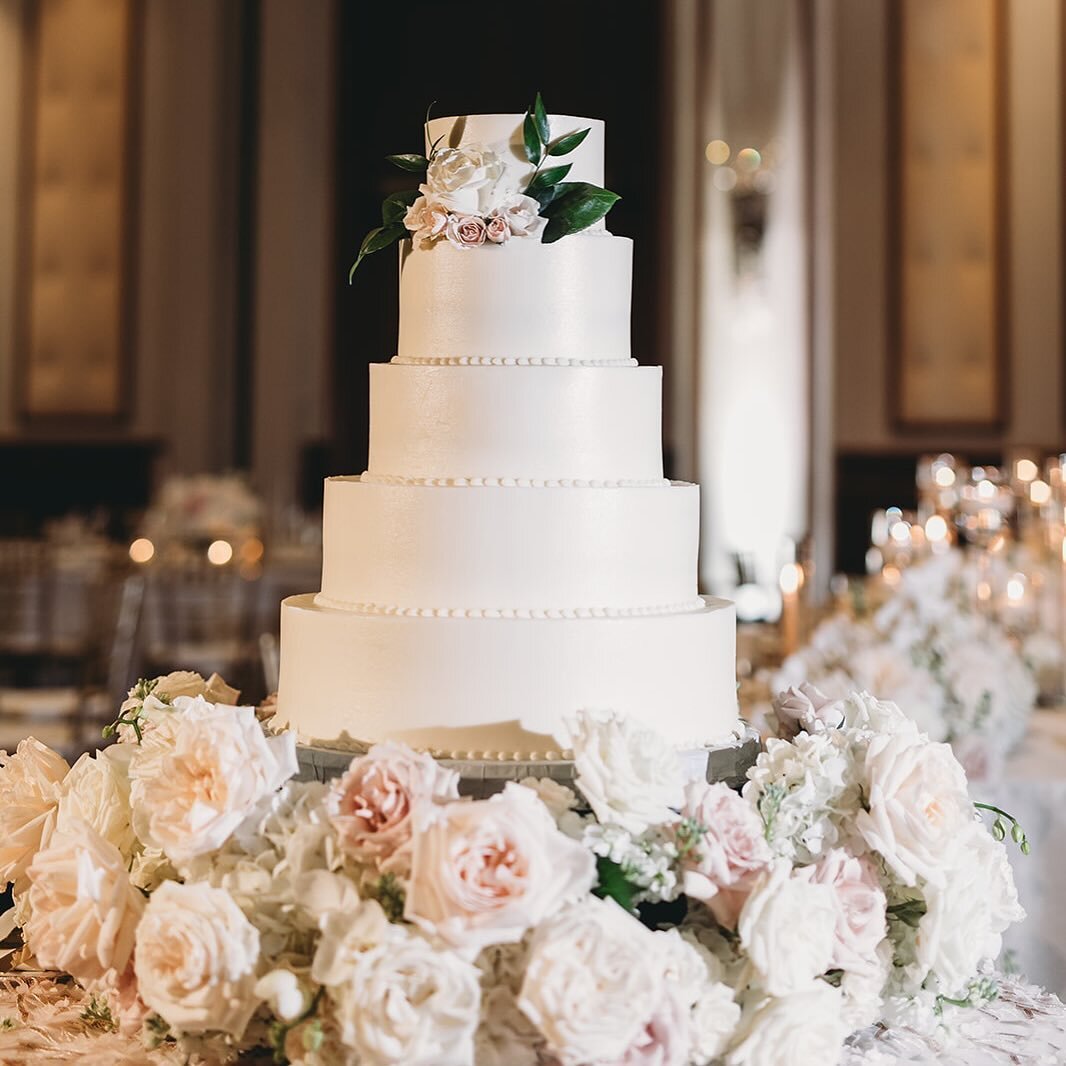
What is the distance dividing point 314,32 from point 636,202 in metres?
2.39

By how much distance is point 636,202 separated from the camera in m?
10.9

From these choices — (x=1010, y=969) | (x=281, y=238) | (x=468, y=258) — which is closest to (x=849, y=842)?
(x=468, y=258)

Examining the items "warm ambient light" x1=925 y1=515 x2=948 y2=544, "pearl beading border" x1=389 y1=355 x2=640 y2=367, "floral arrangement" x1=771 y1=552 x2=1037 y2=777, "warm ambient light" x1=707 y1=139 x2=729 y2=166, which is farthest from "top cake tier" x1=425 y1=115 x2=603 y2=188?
"warm ambient light" x1=707 y1=139 x2=729 y2=166

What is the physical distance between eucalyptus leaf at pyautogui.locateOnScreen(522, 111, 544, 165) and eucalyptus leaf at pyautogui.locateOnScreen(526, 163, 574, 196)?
2 cm

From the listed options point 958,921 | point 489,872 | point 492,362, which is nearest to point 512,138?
point 492,362

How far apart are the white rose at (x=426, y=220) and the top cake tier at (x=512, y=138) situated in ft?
0.31

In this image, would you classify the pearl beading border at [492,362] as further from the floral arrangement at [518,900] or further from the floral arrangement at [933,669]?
the floral arrangement at [933,669]

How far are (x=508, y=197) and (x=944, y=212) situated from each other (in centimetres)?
923

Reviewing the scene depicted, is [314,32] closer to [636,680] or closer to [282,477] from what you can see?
[282,477]

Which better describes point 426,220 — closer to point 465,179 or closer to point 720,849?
point 465,179

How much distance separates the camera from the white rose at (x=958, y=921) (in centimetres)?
200

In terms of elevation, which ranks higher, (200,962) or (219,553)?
(219,553)

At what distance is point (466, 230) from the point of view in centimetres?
232

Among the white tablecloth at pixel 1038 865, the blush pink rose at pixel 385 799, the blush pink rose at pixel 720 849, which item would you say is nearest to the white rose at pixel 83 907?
the blush pink rose at pixel 385 799
